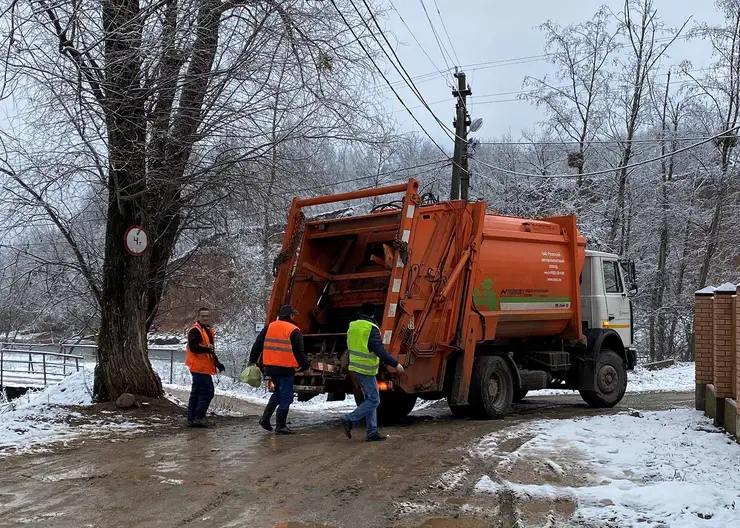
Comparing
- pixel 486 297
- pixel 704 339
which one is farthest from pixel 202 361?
pixel 704 339

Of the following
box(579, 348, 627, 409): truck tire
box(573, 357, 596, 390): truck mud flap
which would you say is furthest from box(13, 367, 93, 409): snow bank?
box(579, 348, 627, 409): truck tire

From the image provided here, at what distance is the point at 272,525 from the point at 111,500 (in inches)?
57.4

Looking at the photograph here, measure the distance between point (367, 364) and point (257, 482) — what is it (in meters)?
2.56

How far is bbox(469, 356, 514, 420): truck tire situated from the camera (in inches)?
418

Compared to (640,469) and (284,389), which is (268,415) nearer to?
(284,389)

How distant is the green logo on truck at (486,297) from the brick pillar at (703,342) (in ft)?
8.90

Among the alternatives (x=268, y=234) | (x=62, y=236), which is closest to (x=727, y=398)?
(x=268, y=234)

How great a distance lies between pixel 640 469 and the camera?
689 centimetres

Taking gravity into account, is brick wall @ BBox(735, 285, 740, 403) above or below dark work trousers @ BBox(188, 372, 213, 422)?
above

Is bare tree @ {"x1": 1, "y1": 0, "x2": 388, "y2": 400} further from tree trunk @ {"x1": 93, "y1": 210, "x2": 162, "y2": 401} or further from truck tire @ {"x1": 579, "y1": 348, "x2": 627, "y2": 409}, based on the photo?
truck tire @ {"x1": 579, "y1": 348, "x2": 627, "y2": 409}

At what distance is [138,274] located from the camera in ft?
35.0

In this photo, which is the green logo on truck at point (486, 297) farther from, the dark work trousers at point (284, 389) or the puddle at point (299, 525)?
the puddle at point (299, 525)

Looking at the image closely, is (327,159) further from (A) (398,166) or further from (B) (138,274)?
(A) (398,166)

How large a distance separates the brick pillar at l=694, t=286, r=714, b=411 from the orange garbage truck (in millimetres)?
2256
